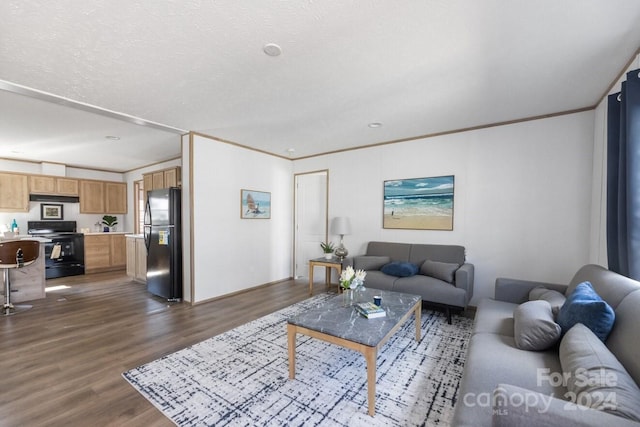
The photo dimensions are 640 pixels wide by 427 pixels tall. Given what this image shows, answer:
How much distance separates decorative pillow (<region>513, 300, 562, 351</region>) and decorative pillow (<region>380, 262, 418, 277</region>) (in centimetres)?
174

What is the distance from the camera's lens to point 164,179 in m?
5.15

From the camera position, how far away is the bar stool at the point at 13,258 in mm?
3553

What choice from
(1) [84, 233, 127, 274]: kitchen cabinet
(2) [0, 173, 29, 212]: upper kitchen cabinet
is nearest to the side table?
(1) [84, 233, 127, 274]: kitchen cabinet

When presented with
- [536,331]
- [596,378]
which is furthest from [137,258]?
[596,378]

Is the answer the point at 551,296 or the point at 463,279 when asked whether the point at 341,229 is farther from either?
the point at 551,296

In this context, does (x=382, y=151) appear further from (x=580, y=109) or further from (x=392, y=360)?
(x=392, y=360)

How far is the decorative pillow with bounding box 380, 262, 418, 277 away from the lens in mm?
3572

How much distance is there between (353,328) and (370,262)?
2068 mm

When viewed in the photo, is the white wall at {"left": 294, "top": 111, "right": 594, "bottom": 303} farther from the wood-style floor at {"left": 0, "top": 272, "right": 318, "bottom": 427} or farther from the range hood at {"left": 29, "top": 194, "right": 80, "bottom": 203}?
the range hood at {"left": 29, "top": 194, "right": 80, "bottom": 203}

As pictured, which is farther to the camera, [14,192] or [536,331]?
[14,192]

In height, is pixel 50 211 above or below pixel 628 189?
below

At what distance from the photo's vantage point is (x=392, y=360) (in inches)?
95.5

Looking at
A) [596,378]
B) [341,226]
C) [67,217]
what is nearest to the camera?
[596,378]

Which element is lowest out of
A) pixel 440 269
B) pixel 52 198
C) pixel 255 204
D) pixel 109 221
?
pixel 440 269
